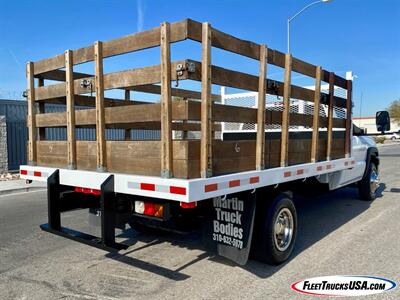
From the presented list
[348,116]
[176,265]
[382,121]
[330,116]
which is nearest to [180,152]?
[176,265]

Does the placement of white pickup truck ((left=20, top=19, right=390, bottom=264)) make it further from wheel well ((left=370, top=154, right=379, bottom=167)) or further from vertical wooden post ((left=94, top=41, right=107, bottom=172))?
wheel well ((left=370, top=154, right=379, bottom=167))

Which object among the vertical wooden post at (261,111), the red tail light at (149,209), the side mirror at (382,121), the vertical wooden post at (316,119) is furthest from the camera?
the side mirror at (382,121)

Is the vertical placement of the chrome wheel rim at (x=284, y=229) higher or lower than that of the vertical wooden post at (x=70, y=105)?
lower

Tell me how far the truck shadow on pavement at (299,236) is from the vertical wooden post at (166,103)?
1.49 m

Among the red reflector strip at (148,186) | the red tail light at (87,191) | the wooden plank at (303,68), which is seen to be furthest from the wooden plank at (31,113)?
the wooden plank at (303,68)

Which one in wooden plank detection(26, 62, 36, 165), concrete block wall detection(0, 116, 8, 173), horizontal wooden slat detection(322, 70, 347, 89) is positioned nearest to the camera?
wooden plank detection(26, 62, 36, 165)

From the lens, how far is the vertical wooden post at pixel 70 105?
12.5ft

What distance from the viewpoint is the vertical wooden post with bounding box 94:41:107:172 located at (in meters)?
3.52

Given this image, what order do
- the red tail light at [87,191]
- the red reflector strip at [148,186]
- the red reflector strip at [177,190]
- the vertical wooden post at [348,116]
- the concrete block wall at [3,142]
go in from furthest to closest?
the concrete block wall at [3,142]
the vertical wooden post at [348,116]
the red tail light at [87,191]
the red reflector strip at [148,186]
the red reflector strip at [177,190]

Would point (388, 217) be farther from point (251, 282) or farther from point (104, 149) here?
point (104, 149)

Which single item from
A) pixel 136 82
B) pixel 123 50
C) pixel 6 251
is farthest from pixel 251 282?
pixel 6 251

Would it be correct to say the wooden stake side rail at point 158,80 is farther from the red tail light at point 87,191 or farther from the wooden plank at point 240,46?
the red tail light at point 87,191

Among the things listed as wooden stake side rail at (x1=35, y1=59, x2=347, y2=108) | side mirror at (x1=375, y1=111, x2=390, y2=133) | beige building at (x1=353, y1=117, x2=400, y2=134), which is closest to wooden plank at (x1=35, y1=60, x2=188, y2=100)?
wooden stake side rail at (x1=35, y1=59, x2=347, y2=108)

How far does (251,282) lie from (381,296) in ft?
3.93
